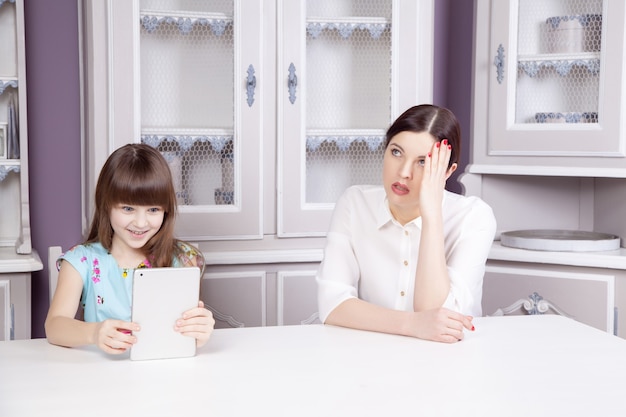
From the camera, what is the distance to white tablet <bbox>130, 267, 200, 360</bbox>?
1.29 metres

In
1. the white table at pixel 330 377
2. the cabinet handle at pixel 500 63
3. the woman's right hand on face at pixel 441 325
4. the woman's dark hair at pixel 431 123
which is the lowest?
the white table at pixel 330 377

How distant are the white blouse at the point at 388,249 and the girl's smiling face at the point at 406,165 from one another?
95 mm

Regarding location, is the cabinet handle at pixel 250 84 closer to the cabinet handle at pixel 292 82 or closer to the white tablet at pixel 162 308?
the cabinet handle at pixel 292 82

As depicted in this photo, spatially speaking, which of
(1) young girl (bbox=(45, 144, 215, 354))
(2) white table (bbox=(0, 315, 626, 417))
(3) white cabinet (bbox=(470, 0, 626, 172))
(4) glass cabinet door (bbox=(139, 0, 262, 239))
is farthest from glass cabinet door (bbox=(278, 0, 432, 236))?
(2) white table (bbox=(0, 315, 626, 417))

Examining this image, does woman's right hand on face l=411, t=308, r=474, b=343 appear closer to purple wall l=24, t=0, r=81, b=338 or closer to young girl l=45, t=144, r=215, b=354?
young girl l=45, t=144, r=215, b=354

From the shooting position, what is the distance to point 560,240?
8.49 feet

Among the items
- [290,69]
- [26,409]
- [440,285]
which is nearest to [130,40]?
[290,69]

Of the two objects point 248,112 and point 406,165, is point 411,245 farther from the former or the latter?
point 248,112

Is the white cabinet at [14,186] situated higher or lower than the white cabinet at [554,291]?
higher

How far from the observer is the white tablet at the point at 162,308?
50.6 inches

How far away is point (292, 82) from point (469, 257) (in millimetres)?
1084

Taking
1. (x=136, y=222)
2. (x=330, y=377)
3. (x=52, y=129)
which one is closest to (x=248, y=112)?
(x=52, y=129)

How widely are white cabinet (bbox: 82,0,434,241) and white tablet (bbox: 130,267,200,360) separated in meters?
1.20

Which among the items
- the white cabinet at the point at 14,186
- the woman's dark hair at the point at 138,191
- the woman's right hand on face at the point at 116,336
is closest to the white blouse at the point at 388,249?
the woman's dark hair at the point at 138,191
